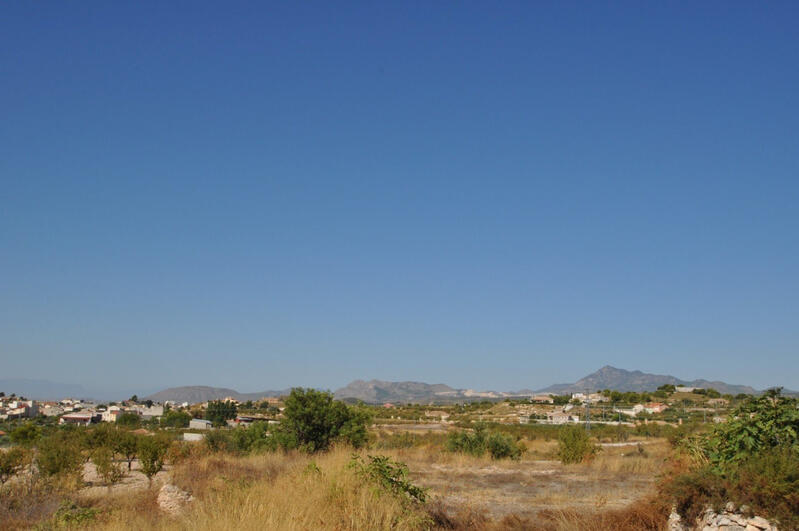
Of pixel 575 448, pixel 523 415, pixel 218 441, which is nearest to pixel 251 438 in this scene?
pixel 218 441

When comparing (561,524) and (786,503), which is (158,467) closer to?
(561,524)

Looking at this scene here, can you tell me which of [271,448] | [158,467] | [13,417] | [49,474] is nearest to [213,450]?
[271,448]

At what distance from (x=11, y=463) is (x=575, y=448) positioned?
20.2 m

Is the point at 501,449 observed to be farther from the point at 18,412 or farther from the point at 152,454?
the point at 18,412

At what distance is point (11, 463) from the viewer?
1681 centimetres

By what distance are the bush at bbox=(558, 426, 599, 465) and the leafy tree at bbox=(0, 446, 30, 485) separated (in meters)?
19.7

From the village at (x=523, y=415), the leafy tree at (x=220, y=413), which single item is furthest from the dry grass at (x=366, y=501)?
the leafy tree at (x=220, y=413)

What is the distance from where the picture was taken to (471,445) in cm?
2980

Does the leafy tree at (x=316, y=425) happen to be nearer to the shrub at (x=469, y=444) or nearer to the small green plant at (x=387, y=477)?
the shrub at (x=469, y=444)

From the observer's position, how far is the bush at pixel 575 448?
86.6ft

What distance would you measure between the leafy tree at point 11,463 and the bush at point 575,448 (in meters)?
19.7

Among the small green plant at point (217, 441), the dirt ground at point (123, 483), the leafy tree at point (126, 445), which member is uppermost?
the leafy tree at point (126, 445)

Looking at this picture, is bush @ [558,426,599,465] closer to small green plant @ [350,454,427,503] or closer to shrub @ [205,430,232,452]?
shrub @ [205,430,232,452]

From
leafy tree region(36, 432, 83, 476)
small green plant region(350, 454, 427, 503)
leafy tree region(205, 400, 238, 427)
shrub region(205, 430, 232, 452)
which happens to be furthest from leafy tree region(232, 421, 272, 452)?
leafy tree region(205, 400, 238, 427)
